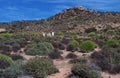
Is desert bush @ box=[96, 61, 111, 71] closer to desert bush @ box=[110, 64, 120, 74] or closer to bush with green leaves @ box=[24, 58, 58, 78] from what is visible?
desert bush @ box=[110, 64, 120, 74]

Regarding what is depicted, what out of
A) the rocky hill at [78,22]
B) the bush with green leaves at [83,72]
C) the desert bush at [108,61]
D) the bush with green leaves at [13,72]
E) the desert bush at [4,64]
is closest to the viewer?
the bush with green leaves at [13,72]

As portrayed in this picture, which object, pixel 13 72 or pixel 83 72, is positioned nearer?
pixel 13 72

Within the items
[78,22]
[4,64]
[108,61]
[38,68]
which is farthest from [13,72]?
[78,22]

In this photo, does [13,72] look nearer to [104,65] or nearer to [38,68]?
[38,68]

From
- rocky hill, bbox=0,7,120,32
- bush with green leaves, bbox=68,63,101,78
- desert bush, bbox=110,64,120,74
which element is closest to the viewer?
bush with green leaves, bbox=68,63,101,78

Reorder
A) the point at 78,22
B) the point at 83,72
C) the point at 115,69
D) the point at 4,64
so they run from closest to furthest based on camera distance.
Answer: the point at 83,72 → the point at 115,69 → the point at 4,64 → the point at 78,22

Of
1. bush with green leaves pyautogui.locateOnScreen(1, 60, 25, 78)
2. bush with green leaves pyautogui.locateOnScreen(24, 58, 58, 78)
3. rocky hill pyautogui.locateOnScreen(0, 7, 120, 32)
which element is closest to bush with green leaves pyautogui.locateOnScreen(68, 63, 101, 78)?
bush with green leaves pyautogui.locateOnScreen(24, 58, 58, 78)

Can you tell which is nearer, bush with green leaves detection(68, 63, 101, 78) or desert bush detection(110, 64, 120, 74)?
bush with green leaves detection(68, 63, 101, 78)

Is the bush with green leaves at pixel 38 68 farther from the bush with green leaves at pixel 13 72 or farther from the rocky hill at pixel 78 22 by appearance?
the rocky hill at pixel 78 22

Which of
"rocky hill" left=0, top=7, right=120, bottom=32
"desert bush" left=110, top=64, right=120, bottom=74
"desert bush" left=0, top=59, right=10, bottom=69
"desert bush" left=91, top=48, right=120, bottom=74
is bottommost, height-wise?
→ "desert bush" left=110, top=64, right=120, bottom=74

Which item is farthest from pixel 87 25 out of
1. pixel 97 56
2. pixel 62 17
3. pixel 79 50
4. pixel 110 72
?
pixel 110 72

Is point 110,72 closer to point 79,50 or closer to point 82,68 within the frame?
point 82,68

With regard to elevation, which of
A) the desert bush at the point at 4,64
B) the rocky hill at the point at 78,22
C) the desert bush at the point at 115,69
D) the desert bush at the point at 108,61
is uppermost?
the rocky hill at the point at 78,22

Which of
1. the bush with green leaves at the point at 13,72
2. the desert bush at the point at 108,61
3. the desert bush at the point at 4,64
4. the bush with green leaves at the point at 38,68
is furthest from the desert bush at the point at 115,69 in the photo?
the desert bush at the point at 4,64
